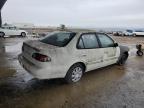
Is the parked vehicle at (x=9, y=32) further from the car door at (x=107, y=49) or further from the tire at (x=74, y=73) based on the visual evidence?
the tire at (x=74, y=73)

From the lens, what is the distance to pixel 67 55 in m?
4.78

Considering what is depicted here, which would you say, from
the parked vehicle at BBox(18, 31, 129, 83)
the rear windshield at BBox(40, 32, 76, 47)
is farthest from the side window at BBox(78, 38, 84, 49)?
the rear windshield at BBox(40, 32, 76, 47)

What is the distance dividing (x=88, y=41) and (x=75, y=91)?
5.62 ft

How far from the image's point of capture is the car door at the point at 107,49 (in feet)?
19.7

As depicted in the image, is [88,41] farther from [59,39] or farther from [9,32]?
[9,32]

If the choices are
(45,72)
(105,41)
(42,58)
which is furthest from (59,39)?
(105,41)

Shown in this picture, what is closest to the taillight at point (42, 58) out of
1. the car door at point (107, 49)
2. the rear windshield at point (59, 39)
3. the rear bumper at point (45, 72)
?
the rear bumper at point (45, 72)

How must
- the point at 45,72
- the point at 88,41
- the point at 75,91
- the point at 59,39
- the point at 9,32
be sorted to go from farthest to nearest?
1. the point at 9,32
2. the point at 88,41
3. the point at 59,39
4. the point at 75,91
5. the point at 45,72

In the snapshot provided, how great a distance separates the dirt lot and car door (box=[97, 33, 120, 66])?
1.83 feet

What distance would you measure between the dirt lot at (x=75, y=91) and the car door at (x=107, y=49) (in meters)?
0.56

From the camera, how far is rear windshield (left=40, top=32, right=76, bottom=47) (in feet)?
16.6

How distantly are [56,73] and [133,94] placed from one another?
2152mm

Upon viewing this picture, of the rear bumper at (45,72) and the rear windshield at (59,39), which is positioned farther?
the rear windshield at (59,39)

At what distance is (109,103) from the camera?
13.4 ft
